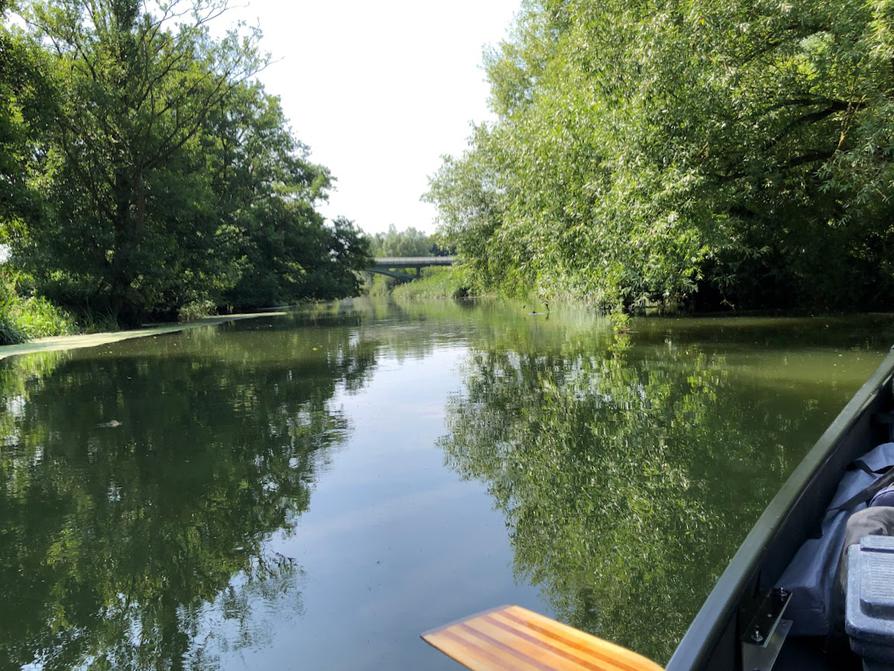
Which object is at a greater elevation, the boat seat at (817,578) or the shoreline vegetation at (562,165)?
the shoreline vegetation at (562,165)

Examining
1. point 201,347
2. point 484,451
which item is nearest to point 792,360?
point 484,451

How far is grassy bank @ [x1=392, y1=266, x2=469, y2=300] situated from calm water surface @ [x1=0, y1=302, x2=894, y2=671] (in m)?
34.1

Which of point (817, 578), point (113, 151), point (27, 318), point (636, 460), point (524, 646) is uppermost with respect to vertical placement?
point (113, 151)

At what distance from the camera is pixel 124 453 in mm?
5531

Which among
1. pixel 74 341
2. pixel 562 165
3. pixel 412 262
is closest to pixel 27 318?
pixel 74 341

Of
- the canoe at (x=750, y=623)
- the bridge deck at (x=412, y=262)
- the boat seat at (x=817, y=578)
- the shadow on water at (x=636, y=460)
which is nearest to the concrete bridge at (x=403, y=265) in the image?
the bridge deck at (x=412, y=262)

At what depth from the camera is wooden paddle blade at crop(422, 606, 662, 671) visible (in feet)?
7.22

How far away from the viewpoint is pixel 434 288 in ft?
177

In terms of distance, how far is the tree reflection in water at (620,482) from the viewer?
287 centimetres

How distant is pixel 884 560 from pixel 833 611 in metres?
0.26

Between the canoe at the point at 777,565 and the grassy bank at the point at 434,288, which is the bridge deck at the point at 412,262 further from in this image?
the canoe at the point at 777,565

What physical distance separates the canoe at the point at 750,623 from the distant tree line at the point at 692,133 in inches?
281

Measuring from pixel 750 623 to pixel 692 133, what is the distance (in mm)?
9290

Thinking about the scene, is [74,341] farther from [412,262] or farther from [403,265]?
[403,265]
